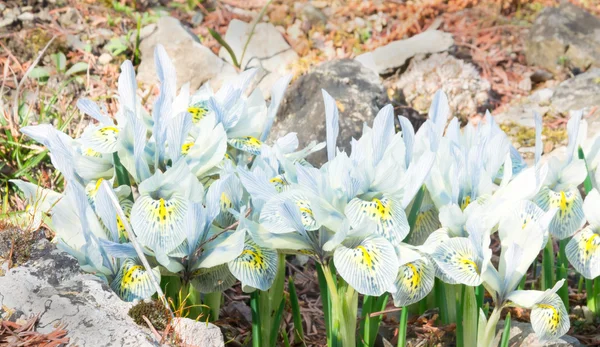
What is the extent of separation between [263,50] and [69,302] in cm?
367

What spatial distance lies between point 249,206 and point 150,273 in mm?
416

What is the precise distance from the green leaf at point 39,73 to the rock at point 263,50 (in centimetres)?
127

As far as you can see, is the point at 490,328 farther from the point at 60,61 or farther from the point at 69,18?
the point at 69,18

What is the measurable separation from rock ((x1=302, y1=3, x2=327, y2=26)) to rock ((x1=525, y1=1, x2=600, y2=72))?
1.63 m

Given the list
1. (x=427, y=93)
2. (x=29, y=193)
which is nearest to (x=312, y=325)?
(x=29, y=193)

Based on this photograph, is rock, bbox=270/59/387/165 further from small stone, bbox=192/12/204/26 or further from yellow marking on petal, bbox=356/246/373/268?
small stone, bbox=192/12/204/26

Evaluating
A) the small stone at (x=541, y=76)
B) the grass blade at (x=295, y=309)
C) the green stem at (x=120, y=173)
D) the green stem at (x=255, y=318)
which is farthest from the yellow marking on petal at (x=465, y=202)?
the small stone at (x=541, y=76)

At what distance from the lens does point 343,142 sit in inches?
154

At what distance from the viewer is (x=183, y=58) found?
5.02 metres

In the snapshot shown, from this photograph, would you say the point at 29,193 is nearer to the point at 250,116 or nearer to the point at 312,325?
the point at 250,116

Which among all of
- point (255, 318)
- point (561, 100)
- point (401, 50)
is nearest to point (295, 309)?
point (255, 318)

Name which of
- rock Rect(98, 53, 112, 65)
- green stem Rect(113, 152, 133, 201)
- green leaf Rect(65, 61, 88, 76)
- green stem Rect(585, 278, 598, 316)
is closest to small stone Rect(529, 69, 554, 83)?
green stem Rect(585, 278, 598, 316)

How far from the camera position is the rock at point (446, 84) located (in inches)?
204

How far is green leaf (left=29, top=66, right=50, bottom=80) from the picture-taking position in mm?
4684
